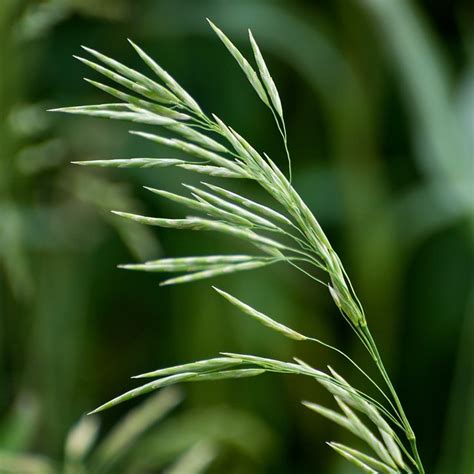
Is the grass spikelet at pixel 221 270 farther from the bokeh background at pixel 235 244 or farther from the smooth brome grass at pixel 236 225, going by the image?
the bokeh background at pixel 235 244

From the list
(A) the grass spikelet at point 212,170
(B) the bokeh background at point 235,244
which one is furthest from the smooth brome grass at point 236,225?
(B) the bokeh background at point 235,244

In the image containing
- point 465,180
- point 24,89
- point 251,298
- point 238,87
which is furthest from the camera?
point 238,87

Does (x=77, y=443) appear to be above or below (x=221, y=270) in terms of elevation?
below

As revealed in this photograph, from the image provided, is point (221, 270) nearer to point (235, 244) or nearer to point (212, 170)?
point (212, 170)

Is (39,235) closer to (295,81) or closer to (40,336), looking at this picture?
(40,336)

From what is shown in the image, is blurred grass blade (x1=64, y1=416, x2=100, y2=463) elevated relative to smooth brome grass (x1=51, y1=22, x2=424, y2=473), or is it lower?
lower

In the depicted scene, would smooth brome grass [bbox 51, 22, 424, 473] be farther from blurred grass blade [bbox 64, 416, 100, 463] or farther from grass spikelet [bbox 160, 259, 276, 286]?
blurred grass blade [bbox 64, 416, 100, 463]

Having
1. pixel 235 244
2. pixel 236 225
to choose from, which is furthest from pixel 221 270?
pixel 235 244

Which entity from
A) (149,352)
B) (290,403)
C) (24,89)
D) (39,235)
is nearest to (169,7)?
(24,89)

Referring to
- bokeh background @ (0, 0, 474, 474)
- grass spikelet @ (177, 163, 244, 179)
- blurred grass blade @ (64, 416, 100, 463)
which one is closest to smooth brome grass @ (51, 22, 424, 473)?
grass spikelet @ (177, 163, 244, 179)
